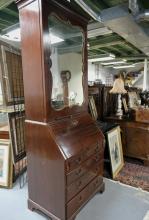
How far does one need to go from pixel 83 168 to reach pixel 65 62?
112 cm

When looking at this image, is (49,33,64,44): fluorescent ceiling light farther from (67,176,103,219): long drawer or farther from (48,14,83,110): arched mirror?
(67,176,103,219): long drawer

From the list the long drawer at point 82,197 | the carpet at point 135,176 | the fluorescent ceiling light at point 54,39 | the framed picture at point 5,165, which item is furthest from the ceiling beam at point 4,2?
the carpet at point 135,176

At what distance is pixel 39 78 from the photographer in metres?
1.46

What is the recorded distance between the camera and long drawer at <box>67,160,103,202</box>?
1.54 m

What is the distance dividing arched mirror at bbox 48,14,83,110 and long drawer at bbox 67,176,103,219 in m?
0.87

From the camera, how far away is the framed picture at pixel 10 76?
7.20 feet

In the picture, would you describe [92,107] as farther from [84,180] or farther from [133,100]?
[133,100]

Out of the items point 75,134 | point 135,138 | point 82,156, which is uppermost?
point 75,134

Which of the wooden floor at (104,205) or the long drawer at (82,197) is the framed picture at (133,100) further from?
the long drawer at (82,197)

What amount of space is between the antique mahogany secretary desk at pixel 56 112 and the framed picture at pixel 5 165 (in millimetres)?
544

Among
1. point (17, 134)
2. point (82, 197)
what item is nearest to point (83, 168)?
point (82, 197)

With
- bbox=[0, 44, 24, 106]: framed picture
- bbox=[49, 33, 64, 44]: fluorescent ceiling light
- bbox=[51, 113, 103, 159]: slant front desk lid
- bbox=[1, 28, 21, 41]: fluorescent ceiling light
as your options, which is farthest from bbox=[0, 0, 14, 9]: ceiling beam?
bbox=[51, 113, 103, 159]: slant front desk lid

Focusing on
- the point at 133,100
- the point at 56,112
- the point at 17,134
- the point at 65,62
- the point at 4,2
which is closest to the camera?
the point at 56,112

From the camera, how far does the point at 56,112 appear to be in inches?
61.7
